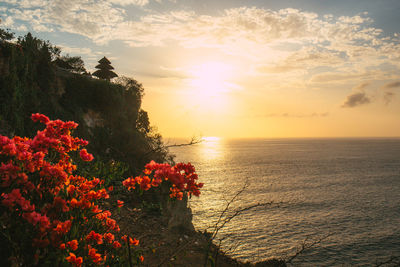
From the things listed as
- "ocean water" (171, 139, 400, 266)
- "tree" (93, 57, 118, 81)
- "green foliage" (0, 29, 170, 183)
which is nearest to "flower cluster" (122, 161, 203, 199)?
"green foliage" (0, 29, 170, 183)

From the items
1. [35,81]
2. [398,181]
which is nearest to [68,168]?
[35,81]

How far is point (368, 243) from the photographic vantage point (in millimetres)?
25516

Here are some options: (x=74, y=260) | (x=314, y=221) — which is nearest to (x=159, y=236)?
(x=74, y=260)

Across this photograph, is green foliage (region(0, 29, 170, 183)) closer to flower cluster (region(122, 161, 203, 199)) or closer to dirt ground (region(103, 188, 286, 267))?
dirt ground (region(103, 188, 286, 267))

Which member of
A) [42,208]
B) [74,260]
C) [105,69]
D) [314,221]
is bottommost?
[314,221]

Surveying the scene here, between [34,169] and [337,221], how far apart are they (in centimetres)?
3815

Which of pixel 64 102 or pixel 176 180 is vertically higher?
pixel 64 102

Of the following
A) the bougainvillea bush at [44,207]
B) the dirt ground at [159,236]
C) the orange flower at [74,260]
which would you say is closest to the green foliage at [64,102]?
the dirt ground at [159,236]

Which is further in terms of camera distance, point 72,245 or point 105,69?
point 105,69

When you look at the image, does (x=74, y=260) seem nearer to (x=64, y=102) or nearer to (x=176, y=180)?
(x=176, y=180)

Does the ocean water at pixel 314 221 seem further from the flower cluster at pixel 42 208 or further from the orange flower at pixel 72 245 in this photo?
the orange flower at pixel 72 245

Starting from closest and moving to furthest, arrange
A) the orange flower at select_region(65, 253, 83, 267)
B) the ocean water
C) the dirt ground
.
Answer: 1. the orange flower at select_region(65, 253, 83, 267)
2. the dirt ground
3. the ocean water

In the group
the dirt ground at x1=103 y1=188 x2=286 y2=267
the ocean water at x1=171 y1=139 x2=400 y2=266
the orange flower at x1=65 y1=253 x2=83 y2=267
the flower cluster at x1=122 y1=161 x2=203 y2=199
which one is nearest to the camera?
the orange flower at x1=65 y1=253 x2=83 y2=267

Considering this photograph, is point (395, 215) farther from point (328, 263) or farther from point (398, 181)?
point (398, 181)
